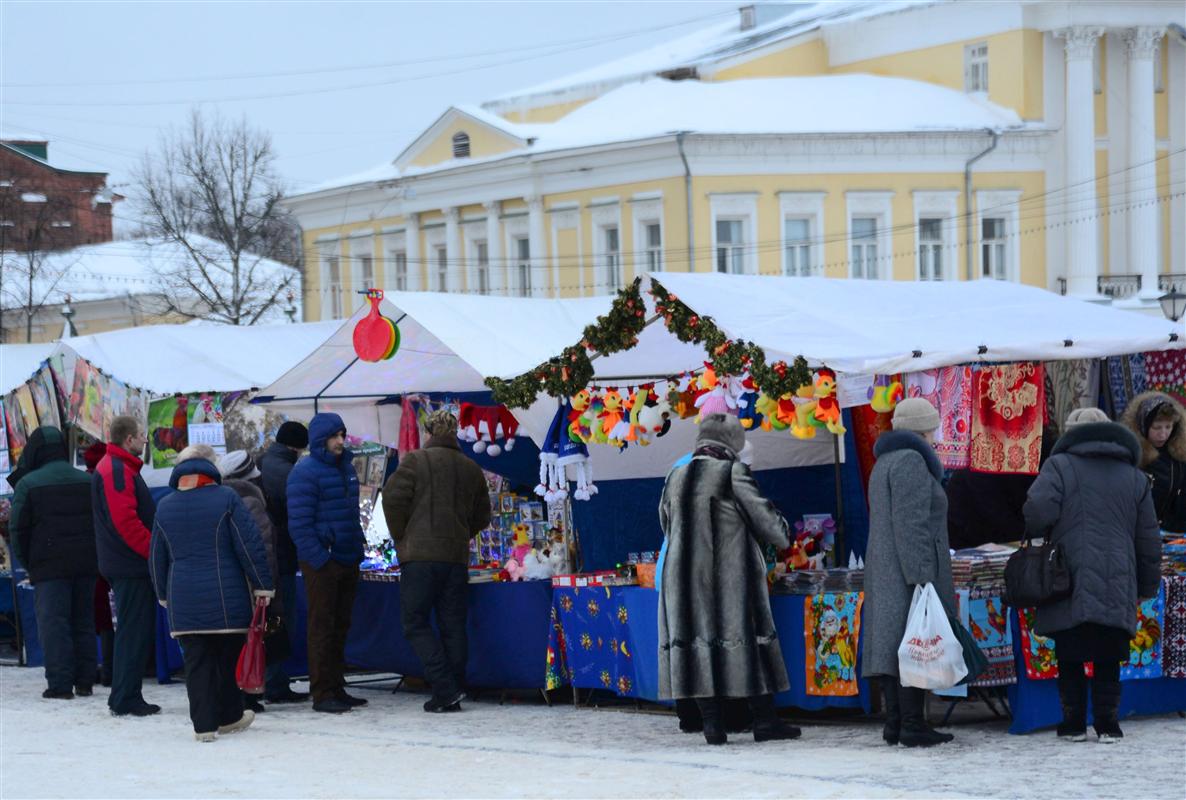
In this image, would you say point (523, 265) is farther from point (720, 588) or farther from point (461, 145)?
point (720, 588)

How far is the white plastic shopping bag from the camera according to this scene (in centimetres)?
820

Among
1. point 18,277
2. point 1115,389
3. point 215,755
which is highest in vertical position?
point 18,277

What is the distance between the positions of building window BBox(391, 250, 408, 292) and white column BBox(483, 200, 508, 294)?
11.7 feet

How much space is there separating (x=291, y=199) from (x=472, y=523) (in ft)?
127

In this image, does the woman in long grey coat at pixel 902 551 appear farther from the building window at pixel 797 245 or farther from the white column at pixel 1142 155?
the white column at pixel 1142 155

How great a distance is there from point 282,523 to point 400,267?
35380mm

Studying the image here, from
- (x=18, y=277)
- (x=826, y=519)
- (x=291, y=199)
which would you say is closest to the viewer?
(x=826, y=519)

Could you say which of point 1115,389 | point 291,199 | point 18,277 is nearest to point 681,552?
point 1115,389

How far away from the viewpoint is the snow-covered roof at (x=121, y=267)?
47594 mm

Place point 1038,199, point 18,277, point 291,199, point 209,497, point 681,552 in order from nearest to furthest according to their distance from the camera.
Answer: point 681,552 → point 209,497 → point 1038,199 → point 18,277 → point 291,199

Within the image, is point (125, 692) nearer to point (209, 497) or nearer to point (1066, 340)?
point (209, 497)

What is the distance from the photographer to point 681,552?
882 centimetres

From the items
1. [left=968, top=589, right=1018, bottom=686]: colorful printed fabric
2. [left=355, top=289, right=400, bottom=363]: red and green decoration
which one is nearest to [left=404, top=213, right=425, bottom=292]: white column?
[left=355, top=289, right=400, bottom=363]: red and green decoration

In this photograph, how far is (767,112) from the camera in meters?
38.9
